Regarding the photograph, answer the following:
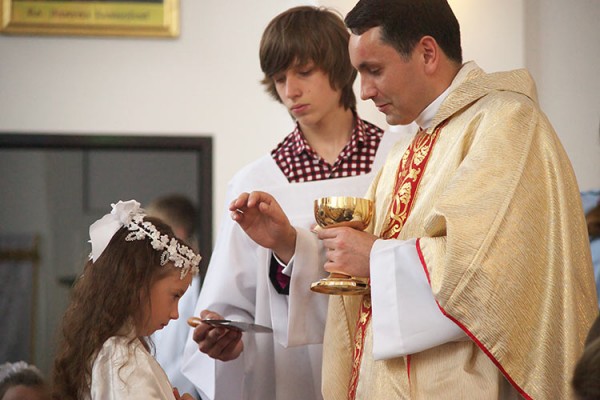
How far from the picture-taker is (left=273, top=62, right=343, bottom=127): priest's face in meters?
4.09

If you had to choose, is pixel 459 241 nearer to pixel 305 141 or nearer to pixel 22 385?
pixel 305 141

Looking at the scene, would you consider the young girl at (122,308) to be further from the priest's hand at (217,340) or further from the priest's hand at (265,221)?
the priest's hand at (217,340)

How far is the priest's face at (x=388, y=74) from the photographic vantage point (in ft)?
10.2

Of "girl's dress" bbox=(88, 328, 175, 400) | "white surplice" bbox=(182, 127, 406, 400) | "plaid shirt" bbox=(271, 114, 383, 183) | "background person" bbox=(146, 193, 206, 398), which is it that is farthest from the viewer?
"background person" bbox=(146, 193, 206, 398)

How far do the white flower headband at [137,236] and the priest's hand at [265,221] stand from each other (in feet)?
0.65

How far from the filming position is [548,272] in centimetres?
275

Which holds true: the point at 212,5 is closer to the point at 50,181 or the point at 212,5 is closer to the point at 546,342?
the point at 50,181

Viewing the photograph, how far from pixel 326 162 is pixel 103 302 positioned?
124 cm

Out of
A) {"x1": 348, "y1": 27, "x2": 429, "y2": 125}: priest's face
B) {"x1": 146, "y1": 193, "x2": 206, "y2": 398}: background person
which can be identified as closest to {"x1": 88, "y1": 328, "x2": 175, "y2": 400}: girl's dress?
{"x1": 348, "y1": 27, "x2": 429, "y2": 125}: priest's face

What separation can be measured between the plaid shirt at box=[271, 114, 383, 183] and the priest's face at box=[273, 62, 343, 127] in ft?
0.45

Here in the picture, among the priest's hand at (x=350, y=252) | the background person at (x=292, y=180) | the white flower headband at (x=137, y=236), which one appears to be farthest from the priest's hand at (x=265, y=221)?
the priest's hand at (x=350, y=252)

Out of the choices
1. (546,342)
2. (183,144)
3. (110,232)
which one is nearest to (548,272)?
(546,342)

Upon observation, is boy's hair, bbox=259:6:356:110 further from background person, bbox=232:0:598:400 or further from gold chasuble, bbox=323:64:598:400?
gold chasuble, bbox=323:64:598:400

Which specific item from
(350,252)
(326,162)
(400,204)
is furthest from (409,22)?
(326,162)
